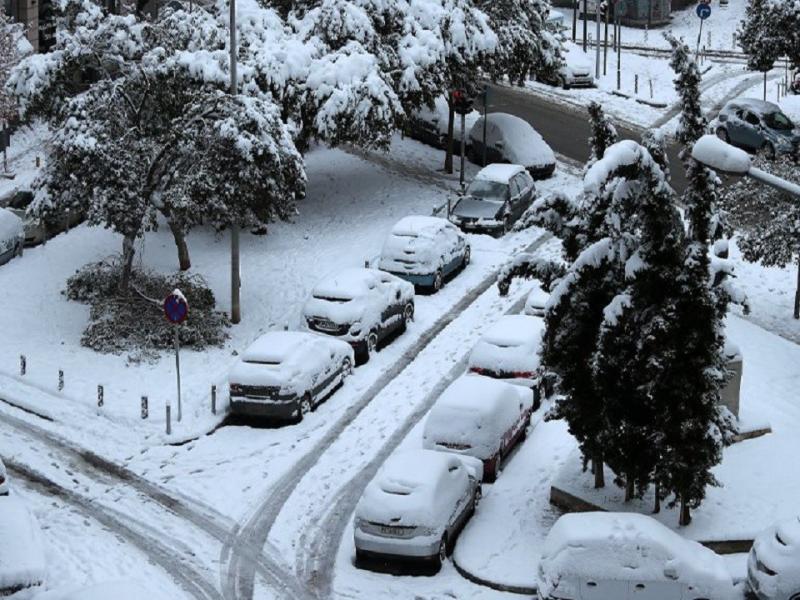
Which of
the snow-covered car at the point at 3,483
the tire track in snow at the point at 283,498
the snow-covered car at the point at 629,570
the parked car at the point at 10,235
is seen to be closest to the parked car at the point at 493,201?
the tire track in snow at the point at 283,498

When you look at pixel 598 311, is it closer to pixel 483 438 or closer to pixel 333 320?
pixel 483 438

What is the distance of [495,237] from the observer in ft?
136

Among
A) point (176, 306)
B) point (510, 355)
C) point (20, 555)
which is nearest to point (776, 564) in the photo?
point (510, 355)

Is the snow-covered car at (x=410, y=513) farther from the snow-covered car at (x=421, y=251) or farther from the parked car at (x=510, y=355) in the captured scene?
the snow-covered car at (x=421, y=251)

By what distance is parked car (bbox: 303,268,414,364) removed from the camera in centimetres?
3309

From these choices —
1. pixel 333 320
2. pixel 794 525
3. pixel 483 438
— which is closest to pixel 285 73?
pixel 333 320

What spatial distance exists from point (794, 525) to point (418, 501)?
5.85 m

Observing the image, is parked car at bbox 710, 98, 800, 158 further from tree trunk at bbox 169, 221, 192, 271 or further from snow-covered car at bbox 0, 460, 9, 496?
snow-covered car at bbox 0, 460, 9, 496

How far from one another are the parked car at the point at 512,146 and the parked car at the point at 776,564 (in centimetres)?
2521

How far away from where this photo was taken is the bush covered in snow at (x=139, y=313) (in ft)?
111

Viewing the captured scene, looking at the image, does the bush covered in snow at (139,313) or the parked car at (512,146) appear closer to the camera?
the bush covered in snow at (139,313)

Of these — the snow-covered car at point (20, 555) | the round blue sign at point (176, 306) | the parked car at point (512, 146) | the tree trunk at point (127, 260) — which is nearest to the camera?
the snow-covered car at point (20, 555)

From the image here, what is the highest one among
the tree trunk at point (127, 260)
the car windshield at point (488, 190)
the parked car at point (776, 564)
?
the car windshield at point (488, 190)

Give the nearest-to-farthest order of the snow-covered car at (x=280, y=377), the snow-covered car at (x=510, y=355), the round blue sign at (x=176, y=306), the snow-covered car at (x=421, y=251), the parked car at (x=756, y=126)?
the round blue sign at (x=176, y=306), the snow-covered car at (x=280, y=377), the snow-covered car at (x=510, y=355), the snow-covered car at (x=421, y=251), the parked car at (x=756, y=126)
